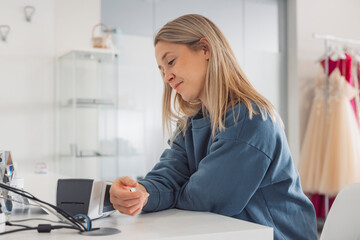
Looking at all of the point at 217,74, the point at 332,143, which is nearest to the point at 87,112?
the point at 332,143

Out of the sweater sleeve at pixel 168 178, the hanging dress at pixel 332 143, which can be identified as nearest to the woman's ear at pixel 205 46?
the sweater sleeve at pixel 168 178

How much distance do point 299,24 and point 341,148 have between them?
1.29m

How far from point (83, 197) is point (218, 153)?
13.2 inches

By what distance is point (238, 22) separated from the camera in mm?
4168

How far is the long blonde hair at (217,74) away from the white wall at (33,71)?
7.52 feet

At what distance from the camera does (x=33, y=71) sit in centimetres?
342

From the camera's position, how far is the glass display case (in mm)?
3320

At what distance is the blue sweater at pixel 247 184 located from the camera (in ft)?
3.58

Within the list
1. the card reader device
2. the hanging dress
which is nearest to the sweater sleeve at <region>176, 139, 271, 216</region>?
the card reader device

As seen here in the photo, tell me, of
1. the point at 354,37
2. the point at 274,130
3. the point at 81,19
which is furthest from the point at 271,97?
the point at 274,130

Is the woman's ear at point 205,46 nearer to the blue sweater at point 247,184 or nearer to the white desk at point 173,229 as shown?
the blue sweater at point 247,184

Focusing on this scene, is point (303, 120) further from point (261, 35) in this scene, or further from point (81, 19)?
point (81, 19)

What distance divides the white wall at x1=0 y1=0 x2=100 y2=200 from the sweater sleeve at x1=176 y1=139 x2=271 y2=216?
8.33 ft

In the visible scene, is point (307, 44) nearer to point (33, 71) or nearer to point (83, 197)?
point (33, 71)
